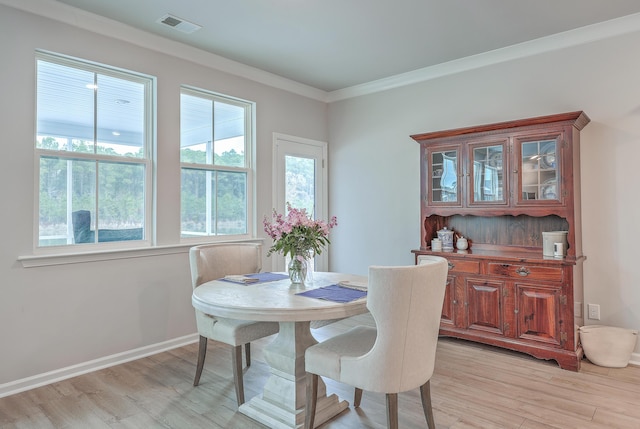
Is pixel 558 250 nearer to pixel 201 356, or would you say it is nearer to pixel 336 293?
pixel 336 293

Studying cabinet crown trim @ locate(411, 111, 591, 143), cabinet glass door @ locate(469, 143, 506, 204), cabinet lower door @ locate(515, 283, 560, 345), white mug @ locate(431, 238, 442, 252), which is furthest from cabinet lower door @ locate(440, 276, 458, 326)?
cabinet crown trim @ locate(411, 111, 591, 143)

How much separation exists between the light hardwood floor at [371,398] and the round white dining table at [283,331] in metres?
0.10

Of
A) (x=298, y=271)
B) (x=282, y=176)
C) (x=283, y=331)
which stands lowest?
(x=283, y=331)

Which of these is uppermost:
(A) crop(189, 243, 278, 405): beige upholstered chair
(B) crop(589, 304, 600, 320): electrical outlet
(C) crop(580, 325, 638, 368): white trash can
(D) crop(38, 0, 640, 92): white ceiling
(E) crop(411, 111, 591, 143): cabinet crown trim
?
(D) crop(38, 0, 640, 92): white ceiling

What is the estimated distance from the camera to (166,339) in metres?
3.55

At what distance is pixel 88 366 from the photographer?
10.0 ft

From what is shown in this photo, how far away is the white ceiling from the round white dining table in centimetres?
204

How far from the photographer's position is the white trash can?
3.05 metres

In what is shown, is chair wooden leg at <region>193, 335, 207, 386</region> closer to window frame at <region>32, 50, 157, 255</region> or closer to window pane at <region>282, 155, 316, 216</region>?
window frame at <region>32, 50, 157, 255</region>

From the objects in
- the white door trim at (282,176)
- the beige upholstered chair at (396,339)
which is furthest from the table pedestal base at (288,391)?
the white door trim at (282,176)

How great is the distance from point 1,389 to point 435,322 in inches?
111

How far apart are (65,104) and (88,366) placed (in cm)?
201

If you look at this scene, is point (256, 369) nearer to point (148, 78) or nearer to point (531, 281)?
point (531, 281)

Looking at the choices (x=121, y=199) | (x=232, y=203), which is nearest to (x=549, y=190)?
(x=232, y=203)
